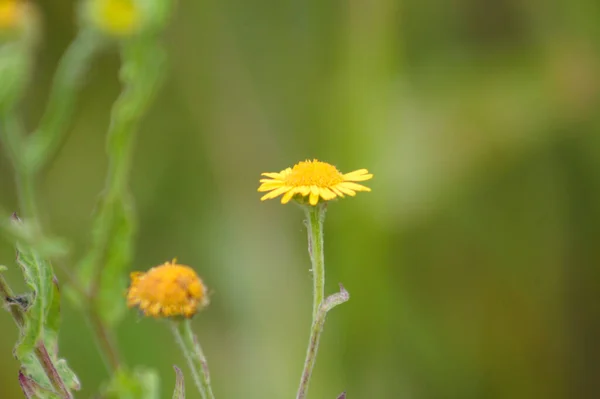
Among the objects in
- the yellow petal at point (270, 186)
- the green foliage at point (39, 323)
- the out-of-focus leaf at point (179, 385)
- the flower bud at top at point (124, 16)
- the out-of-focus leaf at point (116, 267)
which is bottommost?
the out-of-focus leaf at point (179, 385)

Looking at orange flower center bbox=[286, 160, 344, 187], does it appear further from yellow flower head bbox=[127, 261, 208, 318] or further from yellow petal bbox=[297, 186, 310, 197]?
yellow flower head bbox=[127, 261, 208, 318]

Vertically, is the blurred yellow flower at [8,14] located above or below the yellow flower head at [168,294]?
above

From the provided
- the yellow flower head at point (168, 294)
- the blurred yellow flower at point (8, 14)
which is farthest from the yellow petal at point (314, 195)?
the blurred yellow flower at point (8, 14)

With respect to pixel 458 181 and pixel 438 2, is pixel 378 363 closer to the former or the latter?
pixel 458 181

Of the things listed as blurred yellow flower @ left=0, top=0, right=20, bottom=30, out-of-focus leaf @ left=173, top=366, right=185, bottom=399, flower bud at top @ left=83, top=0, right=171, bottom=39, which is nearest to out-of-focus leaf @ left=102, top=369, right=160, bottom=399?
out-of-focus leaf @ left=173, top=366, right=185, bottom=399

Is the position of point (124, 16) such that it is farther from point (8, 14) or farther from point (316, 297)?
point (316, 297)

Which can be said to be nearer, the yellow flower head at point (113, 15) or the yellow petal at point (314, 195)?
the yellow petal at point (314, 195)

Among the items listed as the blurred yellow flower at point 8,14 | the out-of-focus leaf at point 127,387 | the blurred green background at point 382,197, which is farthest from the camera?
the blurred green background at point 382,197

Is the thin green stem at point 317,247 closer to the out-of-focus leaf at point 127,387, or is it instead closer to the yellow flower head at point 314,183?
the yellow flower head at point 314,183
